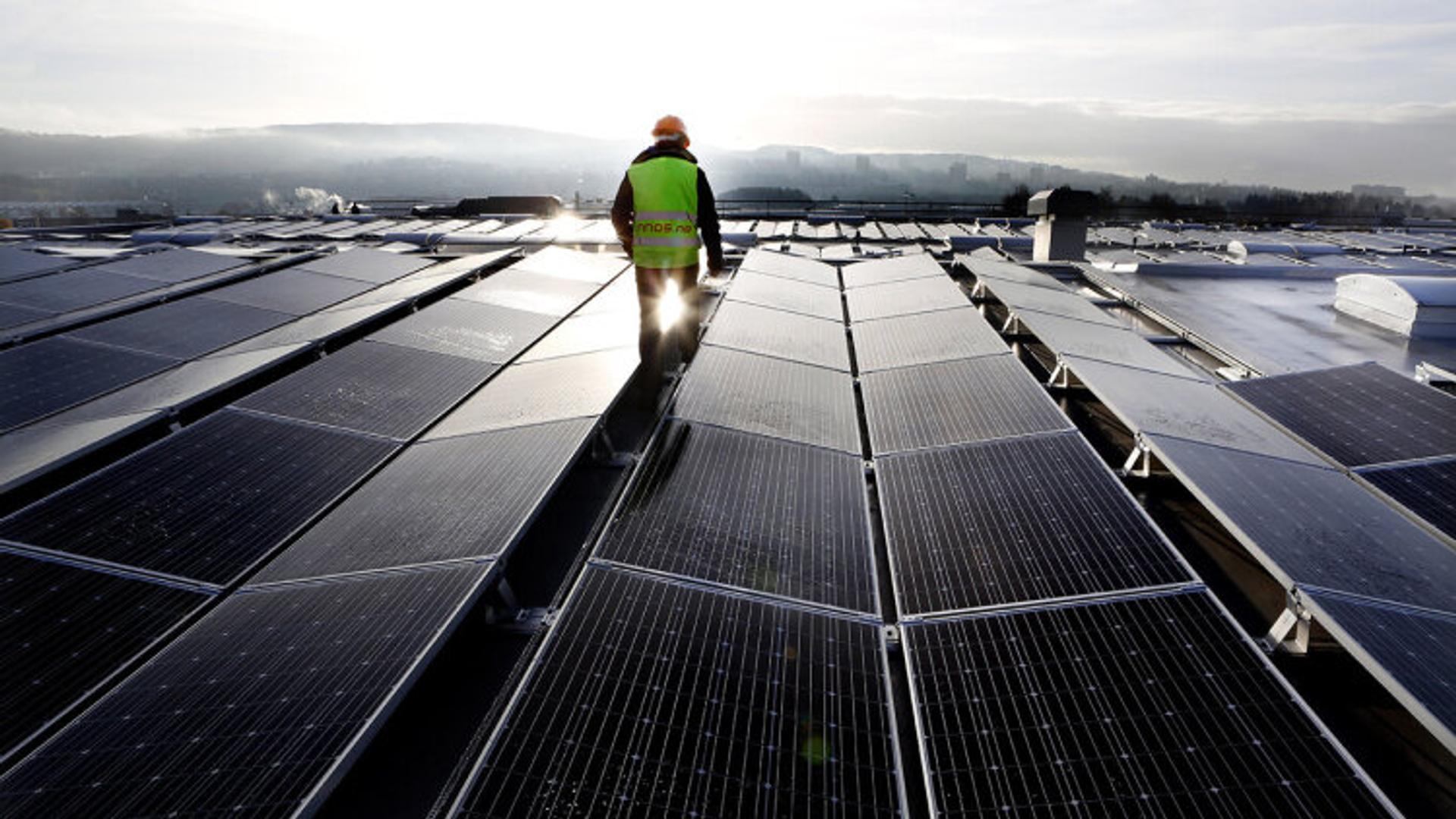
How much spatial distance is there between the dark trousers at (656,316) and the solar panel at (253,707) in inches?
147

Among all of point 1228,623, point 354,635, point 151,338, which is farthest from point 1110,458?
point 151,338

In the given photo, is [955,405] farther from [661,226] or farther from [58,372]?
[58,372]

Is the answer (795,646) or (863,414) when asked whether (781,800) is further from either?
(863,414)

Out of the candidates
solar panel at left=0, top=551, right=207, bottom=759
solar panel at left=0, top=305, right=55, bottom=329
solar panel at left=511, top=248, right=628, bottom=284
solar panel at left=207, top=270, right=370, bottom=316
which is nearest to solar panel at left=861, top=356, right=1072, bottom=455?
solar panel at left=0, top=551, right=207, bottom=759

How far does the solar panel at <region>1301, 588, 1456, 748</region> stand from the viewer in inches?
123

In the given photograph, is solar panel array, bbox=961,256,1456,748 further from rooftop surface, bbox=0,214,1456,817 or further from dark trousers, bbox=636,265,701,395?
dark trousers, bbox=636,265,701,395

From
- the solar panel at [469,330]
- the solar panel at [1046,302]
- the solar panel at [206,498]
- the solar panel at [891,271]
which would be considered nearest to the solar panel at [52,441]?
the solar panel at [206,498]

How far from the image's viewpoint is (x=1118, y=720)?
10.4 ft

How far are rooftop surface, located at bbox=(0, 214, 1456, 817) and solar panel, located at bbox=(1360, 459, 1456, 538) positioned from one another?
0.06m

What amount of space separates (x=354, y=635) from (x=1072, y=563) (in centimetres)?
428

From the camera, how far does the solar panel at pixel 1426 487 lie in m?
5.28

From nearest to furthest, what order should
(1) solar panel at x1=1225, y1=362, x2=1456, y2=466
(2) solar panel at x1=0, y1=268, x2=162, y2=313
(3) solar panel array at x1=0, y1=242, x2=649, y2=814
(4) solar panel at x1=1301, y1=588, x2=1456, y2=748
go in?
(3) solar panel array at x1=0, y1=242, x2=649, y2=814
(4) solar panel at x1=1301, y1=588, x2=1456, y2=748
(1) solar panel at x1=1225, y1=362, x2=1456, y2=466
(2) solar panel at x1=0, y1=268, x2=162, y2=313

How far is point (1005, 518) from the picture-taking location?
15.8 ft

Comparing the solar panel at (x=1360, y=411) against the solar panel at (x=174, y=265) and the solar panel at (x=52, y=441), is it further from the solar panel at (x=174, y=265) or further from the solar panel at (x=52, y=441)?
the solar panel at (x=174, y=265)
